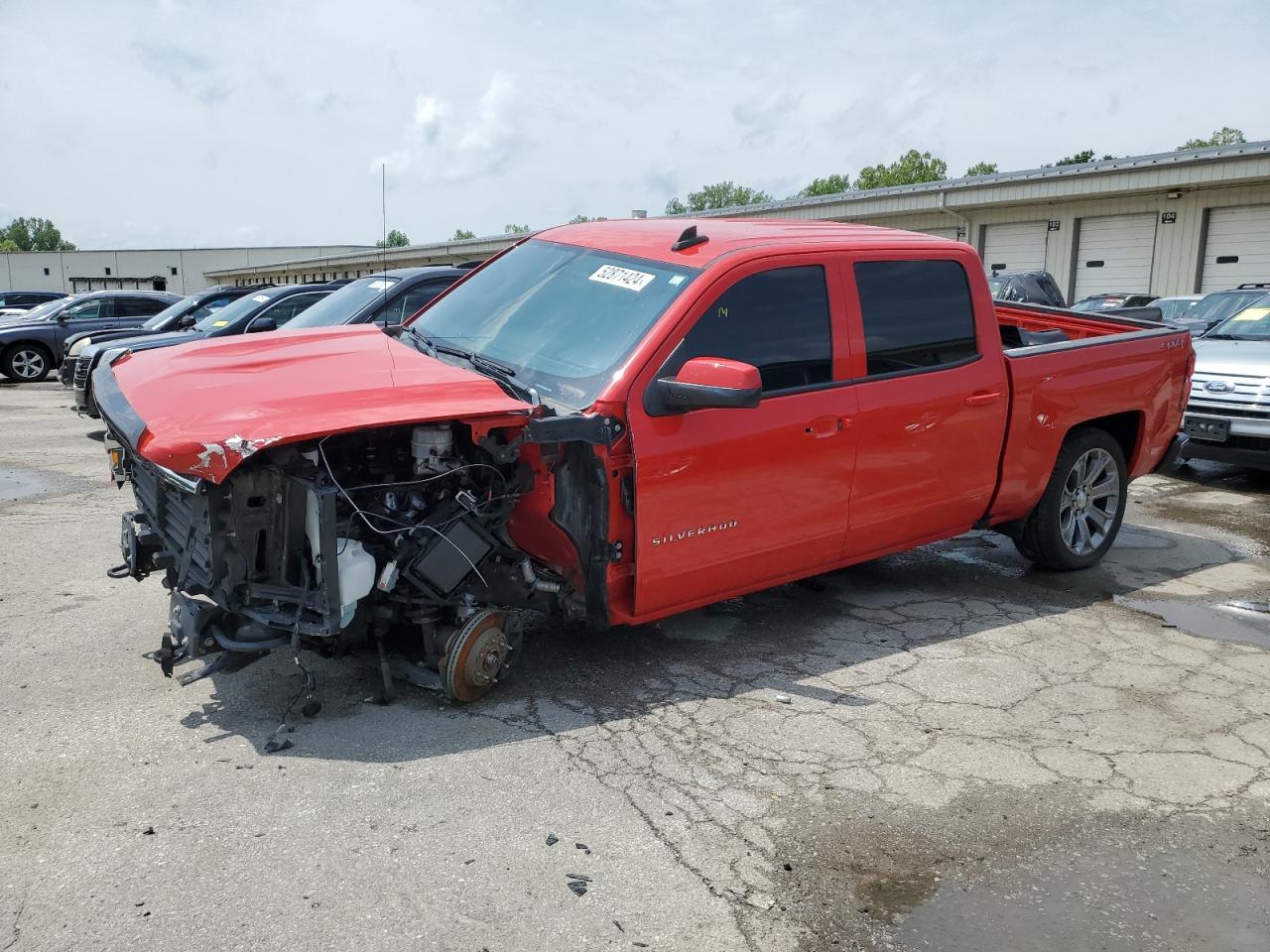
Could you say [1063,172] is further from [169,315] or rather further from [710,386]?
[710,386]

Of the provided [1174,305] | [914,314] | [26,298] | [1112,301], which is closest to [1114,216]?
[1112,301]

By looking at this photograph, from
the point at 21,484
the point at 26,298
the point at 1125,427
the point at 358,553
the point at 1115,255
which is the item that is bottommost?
the point at 21,484

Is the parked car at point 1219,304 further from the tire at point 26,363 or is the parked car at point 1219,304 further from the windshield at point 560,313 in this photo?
the tire at point 26,363

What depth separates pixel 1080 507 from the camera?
6312mm

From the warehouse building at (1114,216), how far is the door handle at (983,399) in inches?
595

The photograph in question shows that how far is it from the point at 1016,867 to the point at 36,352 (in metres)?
20.3

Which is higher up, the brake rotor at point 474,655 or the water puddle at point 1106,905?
the brake rotor at point 474,655

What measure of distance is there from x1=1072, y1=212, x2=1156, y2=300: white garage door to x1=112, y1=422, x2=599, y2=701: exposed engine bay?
2269cm

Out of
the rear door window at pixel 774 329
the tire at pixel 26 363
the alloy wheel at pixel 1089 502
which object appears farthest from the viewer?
the tire at pixel 26 363

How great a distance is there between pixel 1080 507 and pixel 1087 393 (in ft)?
2.47

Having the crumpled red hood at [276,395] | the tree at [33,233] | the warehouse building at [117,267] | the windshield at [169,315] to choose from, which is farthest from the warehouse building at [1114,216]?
the tree at [33,233]

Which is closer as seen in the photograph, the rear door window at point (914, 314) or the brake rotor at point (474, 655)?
the brake rotor at point (474, 655)

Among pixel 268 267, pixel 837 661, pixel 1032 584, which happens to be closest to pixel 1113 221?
pixel 1032 584

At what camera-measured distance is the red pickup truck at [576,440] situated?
379 centimetres
